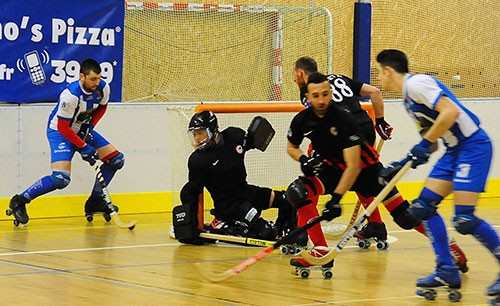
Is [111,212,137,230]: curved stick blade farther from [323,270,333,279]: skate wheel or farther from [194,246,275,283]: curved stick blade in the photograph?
[323,270,333,279]: skate wheel

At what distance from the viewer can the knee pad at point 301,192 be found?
7348 millimetres

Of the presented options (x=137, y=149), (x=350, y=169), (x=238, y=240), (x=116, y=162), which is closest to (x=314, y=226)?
(x=350, y=169)

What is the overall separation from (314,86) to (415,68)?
7.12 m

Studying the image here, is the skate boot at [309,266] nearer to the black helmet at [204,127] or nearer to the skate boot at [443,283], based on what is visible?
the skate boot at [443,283]

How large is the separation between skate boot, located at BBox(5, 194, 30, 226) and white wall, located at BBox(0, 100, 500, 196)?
549mm

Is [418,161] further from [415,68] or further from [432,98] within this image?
[415,68]

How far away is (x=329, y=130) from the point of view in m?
7.38

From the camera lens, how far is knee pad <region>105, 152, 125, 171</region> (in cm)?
1034

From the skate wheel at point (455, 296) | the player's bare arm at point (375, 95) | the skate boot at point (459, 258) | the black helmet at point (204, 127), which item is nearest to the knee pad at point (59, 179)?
the black helmet at point (204, 127)

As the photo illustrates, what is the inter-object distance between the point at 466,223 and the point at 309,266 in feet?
4.53

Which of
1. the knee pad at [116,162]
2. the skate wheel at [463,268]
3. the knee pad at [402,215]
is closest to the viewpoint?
the skate wheel at [463,268]

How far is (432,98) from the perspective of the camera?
6.38 m

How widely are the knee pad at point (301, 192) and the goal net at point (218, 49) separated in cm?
443

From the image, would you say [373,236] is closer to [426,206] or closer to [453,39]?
[426,206]
